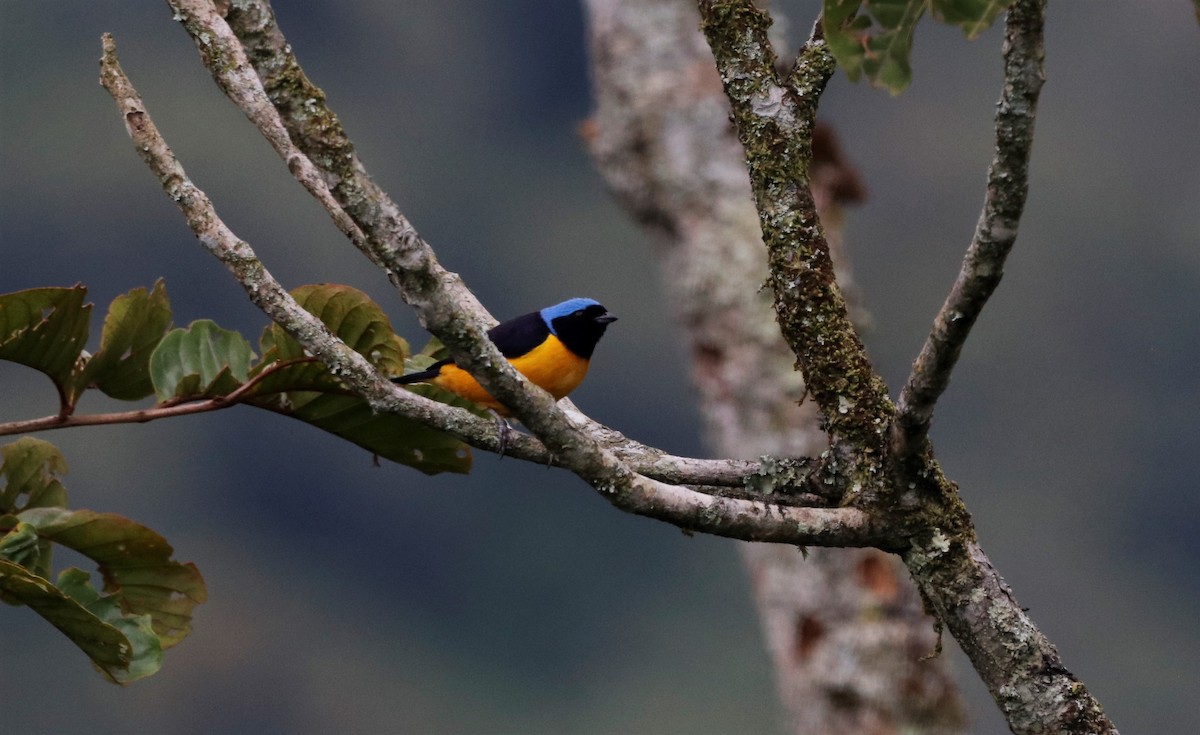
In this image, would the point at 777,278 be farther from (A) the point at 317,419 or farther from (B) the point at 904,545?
(A) the point at 317,419

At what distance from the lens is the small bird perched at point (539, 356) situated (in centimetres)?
564

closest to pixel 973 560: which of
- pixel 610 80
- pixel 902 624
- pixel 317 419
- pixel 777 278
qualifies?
pixel 777 278

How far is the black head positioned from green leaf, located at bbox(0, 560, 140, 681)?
247 centimetres

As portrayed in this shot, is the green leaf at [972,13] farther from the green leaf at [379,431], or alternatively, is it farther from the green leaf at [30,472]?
the green leaf at [30,472]

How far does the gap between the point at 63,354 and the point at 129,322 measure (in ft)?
0.91

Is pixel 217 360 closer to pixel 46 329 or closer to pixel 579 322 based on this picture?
pixel 46 329

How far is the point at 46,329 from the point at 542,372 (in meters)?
2.22

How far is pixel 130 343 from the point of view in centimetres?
430

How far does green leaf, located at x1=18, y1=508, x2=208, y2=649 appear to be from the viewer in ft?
14.0

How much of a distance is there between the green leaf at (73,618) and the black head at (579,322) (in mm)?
2470

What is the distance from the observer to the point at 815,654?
8094 millimetres

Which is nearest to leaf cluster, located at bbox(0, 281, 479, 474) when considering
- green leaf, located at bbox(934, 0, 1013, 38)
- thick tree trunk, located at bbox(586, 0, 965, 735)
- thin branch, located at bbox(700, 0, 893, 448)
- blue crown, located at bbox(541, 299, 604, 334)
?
thin branch, located at bbox(700, 0, 893, 448)

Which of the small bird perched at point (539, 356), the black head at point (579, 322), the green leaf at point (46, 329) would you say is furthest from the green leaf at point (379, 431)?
the black head at point (579, 322)

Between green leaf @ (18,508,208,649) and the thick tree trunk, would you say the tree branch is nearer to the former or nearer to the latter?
green leaf @ (18,508,208,649)
